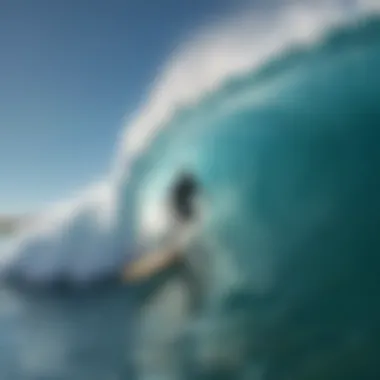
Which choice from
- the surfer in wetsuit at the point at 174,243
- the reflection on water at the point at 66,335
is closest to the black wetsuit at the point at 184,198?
the surfer in wetsuit at the point at 174,243

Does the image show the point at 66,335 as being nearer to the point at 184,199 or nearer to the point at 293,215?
the point at 184,199

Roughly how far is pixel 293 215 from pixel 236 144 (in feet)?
0.57

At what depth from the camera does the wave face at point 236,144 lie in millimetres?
1317

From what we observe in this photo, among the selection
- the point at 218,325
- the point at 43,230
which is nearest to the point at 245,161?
the point at 218,325

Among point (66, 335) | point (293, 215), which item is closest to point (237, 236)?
point (293, 215)

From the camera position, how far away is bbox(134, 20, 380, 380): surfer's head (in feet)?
4.16

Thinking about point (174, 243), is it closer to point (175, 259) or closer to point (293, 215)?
point (175, 259)

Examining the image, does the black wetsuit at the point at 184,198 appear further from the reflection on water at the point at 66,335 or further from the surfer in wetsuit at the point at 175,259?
the reflection on water at the point at 66,335

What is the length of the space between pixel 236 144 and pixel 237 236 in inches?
7.0

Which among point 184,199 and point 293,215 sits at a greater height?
point 184,199

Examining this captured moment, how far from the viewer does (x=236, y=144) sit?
1.34 metres

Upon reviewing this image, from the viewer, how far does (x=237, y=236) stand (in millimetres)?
1318

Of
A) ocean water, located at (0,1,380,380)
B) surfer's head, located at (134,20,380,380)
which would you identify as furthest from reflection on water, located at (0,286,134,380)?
surfer's head, located at (134,20,380,380)

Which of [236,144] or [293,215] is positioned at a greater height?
[236,144]
